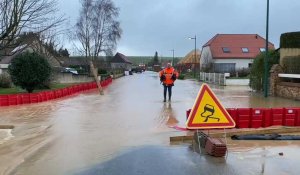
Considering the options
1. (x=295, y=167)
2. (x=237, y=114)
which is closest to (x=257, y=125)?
(x=237, y=114)

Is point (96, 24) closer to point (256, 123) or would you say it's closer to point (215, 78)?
point (215, 78)

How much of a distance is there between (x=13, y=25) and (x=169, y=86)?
7344mm

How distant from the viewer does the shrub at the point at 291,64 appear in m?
23.8

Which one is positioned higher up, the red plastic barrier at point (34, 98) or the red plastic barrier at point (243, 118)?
the red plastic barrier at point (243, 118)

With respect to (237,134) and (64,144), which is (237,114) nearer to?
(237,134)

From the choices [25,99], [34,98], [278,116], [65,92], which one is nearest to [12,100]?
[25,99]

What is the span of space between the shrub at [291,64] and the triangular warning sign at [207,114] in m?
15.1

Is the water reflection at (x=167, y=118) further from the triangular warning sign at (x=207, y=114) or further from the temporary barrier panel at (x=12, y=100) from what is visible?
the temporary barrier panel at (x=12, y=100)

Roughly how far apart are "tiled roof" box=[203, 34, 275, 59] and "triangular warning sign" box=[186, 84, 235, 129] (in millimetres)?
63407

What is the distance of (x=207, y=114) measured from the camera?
9781mm

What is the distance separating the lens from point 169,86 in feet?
67.6

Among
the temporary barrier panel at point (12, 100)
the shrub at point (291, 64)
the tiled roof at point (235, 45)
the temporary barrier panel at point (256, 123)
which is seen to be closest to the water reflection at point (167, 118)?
the temporary barrier panel at point (256, 123)

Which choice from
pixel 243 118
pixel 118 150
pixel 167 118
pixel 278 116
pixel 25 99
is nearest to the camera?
pixel 118 150

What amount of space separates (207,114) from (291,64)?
53.0 feet
